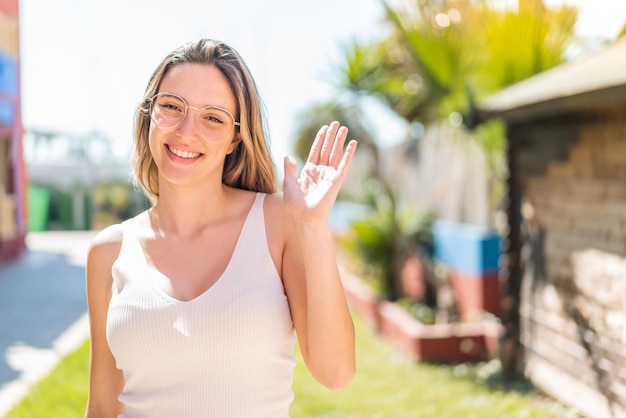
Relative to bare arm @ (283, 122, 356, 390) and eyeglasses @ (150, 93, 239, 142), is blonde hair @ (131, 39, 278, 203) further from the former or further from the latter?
bare arm @ (283, 122, 356, 390)

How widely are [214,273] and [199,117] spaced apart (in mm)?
400

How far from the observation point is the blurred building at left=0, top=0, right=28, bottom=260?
12.6 m

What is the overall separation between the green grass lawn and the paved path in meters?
0.18

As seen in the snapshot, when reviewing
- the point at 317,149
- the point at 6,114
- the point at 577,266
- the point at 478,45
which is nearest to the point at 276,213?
the point at 317,149

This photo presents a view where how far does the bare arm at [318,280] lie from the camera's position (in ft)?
5.67

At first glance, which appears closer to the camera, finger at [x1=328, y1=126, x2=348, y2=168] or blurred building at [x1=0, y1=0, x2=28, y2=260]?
finger at [x1=328, y1=126, x2=348, y2=168]

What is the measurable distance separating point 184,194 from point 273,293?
414 mm

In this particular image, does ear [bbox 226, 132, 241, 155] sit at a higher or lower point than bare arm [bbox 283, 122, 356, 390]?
higher

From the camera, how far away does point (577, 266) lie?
4742 mm

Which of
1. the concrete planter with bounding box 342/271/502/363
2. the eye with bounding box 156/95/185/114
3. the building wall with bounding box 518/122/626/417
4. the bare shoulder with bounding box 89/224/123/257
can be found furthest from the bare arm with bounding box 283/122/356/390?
the concrete planter with bounding box 342/271/502/363

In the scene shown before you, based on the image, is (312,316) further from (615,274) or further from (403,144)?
(403,144)

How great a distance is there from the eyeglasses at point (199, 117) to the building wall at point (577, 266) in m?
2.93

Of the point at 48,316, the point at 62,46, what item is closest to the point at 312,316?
the point at 48,316

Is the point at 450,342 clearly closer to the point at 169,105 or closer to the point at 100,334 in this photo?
the point at 100,334
